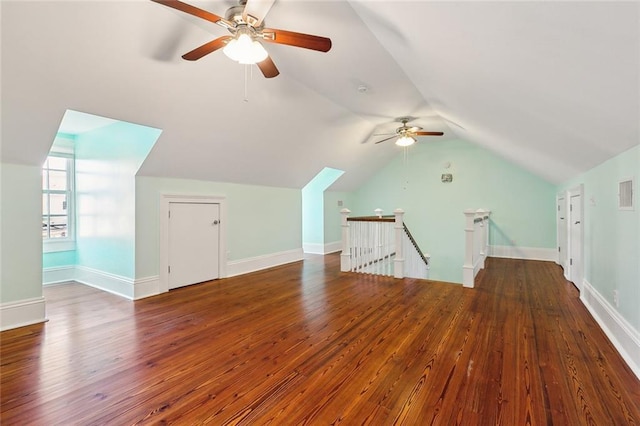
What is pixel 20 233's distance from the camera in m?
3.17

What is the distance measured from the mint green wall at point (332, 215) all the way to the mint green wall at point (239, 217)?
1194mm

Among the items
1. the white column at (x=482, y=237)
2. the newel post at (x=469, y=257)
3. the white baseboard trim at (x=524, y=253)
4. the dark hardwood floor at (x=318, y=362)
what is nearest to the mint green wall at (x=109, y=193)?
the dark hardwood floor at (x=318, y=362)

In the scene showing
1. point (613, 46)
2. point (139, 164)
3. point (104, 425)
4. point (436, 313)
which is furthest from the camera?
point (139, 164)

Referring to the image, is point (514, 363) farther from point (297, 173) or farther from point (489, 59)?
point (297, 173)

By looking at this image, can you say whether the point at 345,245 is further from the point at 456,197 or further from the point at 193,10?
the point at 193,10

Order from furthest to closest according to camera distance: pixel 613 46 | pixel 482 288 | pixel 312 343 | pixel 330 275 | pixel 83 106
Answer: pixel 330 275, pixel 482 288, pixel 83 106, pixel 312 343, pixel 613 46

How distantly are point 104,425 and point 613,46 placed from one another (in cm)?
326

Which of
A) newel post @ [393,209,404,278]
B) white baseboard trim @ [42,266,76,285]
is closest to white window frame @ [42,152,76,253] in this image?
white baseboard trim @ [42,266,76,285]

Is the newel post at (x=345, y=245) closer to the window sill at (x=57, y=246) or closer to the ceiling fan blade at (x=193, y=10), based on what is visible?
the ceiling fan blade at (x=193, y=10)

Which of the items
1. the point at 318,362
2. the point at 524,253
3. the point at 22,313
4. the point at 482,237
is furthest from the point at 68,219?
the point at 524,253

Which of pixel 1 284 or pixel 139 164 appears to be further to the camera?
pixel 139 164

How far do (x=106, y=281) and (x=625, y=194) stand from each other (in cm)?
640

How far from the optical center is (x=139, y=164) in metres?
4.00

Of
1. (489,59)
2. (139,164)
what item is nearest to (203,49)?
(489,59)
